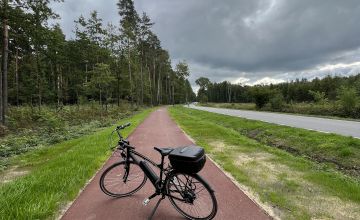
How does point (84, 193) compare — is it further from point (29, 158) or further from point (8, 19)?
point (8, 19)

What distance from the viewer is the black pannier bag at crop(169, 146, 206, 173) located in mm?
4082

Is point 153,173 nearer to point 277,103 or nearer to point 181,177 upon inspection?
point 181,177

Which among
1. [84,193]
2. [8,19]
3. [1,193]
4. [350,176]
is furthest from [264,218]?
[8,19]

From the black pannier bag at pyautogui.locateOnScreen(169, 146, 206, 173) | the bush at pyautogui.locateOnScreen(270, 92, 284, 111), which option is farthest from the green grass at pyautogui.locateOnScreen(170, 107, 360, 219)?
the bush at pyautogui.locateOnScreen(270, 92, 284, 111)

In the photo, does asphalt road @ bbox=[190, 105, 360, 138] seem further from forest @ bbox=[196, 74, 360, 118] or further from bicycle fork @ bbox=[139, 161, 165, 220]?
bicycle fork @ bbox=[139, 161, 165, 220]

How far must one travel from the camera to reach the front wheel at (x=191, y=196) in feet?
14.1

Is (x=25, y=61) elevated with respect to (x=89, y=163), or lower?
elevated

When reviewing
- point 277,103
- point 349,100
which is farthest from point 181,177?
point 277,103

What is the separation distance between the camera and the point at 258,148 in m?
10.4

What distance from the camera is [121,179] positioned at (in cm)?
540

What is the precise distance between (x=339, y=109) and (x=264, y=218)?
26.9 m

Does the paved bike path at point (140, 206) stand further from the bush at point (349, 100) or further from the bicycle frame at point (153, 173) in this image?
the bush at point (349, 100)

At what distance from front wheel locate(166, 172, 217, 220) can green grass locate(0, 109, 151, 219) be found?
191 cm

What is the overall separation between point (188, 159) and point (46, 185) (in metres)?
3.26
